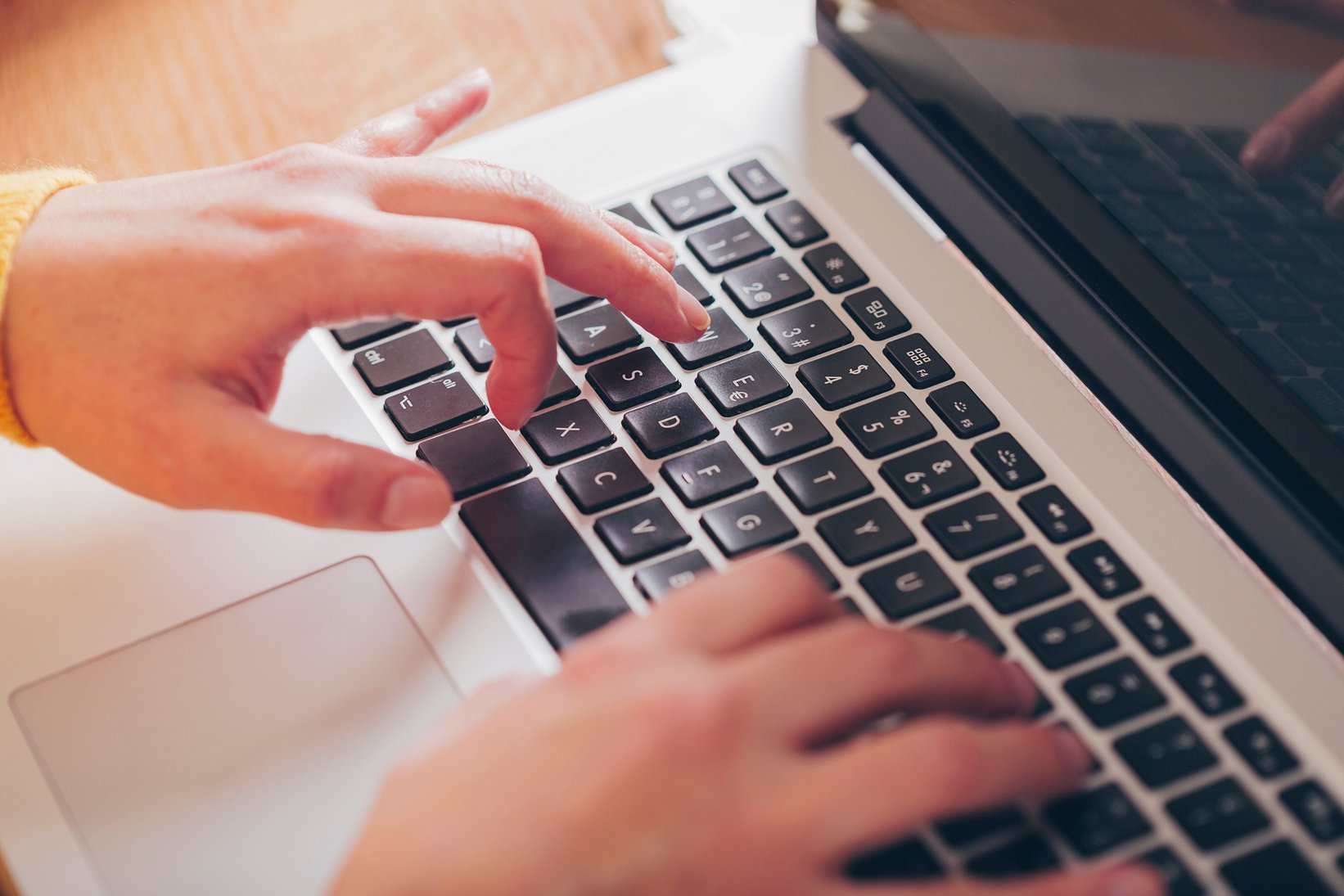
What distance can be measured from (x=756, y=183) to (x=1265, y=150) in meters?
0.25

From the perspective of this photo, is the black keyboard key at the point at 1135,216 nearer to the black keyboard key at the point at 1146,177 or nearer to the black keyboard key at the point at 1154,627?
the black keyboard key at the point at 1146,177

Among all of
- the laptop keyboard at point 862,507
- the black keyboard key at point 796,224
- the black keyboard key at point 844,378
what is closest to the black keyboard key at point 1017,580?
the laptop keyboard at point 862,507

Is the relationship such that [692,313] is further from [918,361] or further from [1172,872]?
[1172,872]

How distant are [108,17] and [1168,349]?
2.37 feet

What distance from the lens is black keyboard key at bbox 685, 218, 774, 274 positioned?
588 mm

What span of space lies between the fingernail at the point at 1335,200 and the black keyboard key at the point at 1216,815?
213mm

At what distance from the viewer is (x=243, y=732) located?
441 mm

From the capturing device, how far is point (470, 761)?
1.25 feet

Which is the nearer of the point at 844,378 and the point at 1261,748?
the point at 1261,748

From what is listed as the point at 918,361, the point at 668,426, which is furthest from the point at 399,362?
the point at 918,361

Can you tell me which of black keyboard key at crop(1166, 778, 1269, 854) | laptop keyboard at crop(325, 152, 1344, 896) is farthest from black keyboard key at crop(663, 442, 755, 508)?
black keyboard key at crop(1166, 778, 1269, 854)

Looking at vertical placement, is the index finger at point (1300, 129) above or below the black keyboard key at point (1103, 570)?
above

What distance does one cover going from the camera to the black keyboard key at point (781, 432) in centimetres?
51

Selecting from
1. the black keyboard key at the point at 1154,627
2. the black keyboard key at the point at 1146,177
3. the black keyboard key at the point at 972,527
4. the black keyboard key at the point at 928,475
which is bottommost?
the black keyboard key at the point at 1154,627
